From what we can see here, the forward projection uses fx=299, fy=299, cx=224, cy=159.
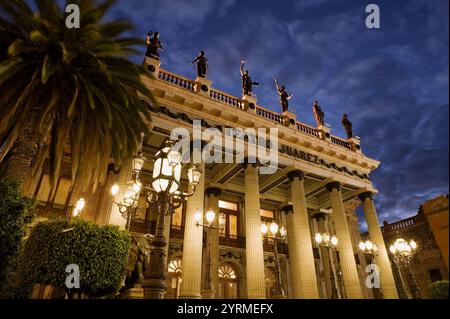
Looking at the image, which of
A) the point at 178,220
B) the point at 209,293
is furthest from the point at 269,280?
the point at 209,293

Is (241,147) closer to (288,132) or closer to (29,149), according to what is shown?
(288,132)

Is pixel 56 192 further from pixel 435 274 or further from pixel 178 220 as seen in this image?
pixel 435 274

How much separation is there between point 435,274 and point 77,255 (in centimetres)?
2743

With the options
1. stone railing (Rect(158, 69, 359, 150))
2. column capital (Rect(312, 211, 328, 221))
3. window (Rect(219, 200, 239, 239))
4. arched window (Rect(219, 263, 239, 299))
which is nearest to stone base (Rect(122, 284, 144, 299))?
arched window (Rect(219, 263, 239, 299))

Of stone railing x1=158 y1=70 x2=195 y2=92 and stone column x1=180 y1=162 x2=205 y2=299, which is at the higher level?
stone railing x1=158 y1=70 x2=195 y2=92

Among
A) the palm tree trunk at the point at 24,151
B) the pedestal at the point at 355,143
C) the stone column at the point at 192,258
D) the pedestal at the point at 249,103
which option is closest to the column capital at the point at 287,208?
the pedestal at the point at 355,143

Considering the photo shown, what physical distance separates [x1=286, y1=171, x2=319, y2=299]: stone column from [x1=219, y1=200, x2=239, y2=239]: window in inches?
149

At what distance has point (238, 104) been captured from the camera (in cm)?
1805

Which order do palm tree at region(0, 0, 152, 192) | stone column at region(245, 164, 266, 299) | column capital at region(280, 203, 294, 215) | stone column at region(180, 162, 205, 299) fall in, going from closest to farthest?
palm tree at region(0, 0, 152, 192) < stone column at region(180, 162, 205, 299) < stone column at region(245, 164, 266, 299) < column capital at region(280, 203, 294, 215)

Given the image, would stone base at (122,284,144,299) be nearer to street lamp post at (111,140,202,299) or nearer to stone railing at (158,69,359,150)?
street lamp post at (111,140,202,299)

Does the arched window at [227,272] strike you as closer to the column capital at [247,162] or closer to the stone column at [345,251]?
the stone column at [345,251]

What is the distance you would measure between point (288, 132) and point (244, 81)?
4.31 meters

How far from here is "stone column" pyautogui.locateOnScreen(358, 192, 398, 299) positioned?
56.8ft
